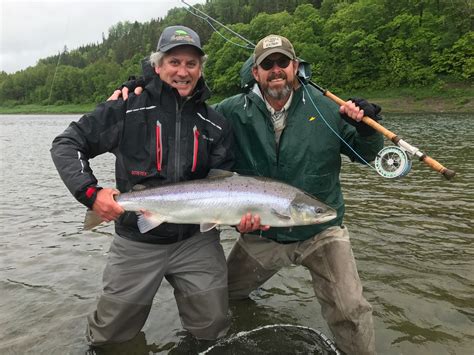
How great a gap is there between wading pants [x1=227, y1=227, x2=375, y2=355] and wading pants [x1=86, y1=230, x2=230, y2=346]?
0.59m

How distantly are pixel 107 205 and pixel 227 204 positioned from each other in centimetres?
122

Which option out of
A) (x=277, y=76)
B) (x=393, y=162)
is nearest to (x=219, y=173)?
(x=277, y=76)

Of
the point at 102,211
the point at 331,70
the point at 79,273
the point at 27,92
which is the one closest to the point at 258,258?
the point at 102,211

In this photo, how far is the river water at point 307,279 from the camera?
193 inches

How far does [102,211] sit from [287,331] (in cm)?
261

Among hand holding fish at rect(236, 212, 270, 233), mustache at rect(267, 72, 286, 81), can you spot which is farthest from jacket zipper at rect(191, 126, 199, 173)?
mustache at rect(267, 72, 286, 81)

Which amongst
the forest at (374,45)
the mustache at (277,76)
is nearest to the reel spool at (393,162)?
the mustache at (277,76)

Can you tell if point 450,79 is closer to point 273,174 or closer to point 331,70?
point 331,70

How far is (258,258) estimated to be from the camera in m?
5.10

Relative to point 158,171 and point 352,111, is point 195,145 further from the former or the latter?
point 352,111

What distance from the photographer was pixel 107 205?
4043 mm

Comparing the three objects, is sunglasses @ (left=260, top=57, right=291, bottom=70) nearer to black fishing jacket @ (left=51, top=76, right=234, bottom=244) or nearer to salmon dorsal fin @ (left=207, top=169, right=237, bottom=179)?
black fishing jacket @ (left=51, top=76, right=234, bottom=244)

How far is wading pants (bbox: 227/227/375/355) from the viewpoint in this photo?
4.20 meters

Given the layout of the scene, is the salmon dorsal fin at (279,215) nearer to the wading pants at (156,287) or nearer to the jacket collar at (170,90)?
the wading pants at (156,287)
